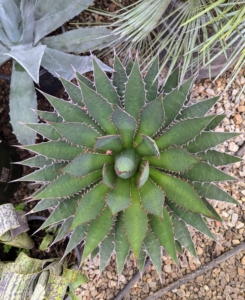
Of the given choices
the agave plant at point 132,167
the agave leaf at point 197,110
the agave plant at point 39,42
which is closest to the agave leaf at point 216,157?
the agave plant at point 132,167

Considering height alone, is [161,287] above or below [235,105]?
below

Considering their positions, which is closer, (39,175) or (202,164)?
(202,164)

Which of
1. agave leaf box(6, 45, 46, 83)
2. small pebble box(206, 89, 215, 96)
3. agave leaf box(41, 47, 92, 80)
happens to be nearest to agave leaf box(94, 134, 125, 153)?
agave leaf box(6, 45, 46, 83)

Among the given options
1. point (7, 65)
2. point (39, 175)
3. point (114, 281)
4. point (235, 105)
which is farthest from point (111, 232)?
point (7, 65)

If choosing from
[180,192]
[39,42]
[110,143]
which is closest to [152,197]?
[180,192]

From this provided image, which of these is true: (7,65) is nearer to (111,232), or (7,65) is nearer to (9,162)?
(9,162)

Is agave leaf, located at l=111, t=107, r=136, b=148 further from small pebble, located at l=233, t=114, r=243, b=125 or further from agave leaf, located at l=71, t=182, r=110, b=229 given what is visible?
small pebble, located at l=233, t=114, r=243, b=125

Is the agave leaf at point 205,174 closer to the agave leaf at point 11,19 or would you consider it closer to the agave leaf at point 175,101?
the agave leaf at point 175,101
